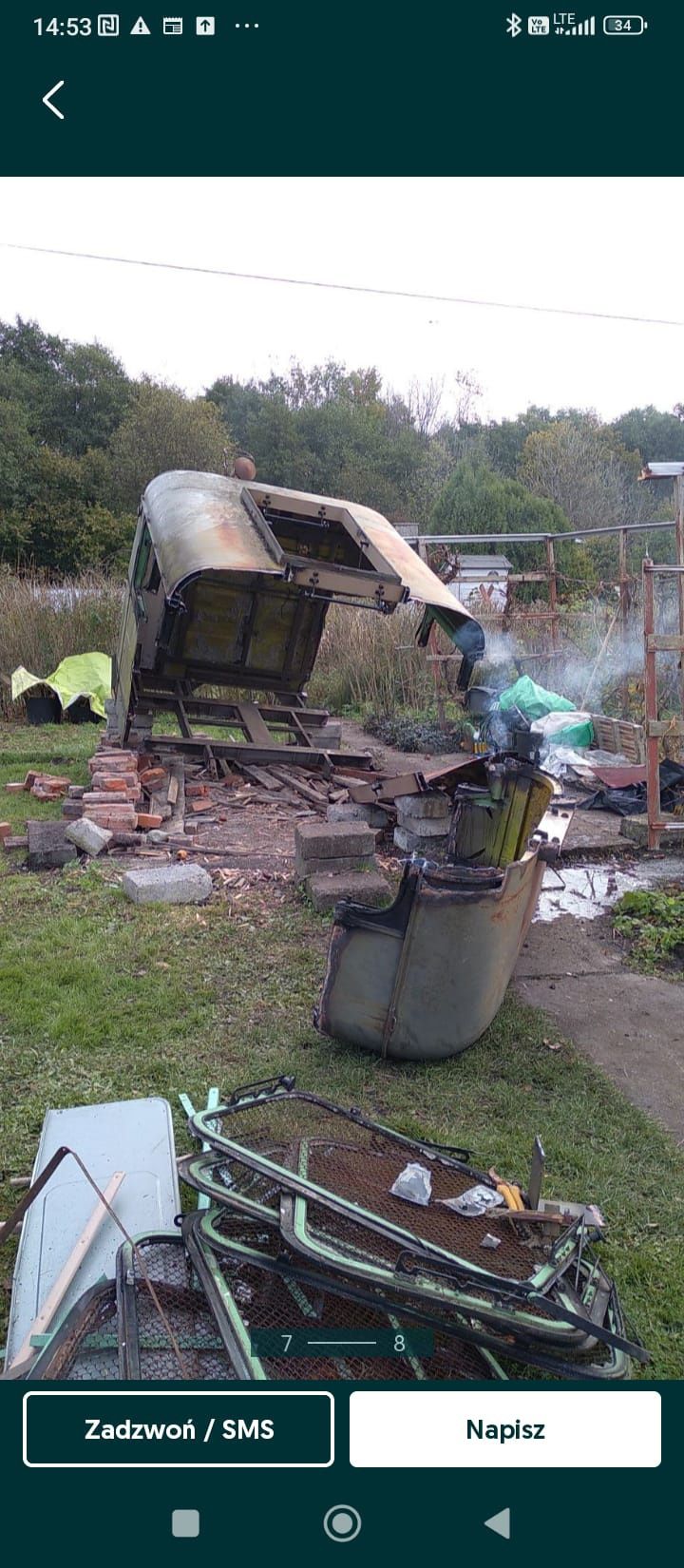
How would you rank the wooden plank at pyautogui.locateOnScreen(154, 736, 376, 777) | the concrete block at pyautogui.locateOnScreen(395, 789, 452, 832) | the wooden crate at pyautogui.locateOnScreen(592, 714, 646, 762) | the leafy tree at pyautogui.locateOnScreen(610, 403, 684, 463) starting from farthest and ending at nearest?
the leafy tree at pyautogui.locateOnScreen(610, 403, 684, 463) → the wooden crate at pyautogui.locateOnScreen(592, 714, 646, 762) → the wooden plank at pyautogui.locateOnScreen(154, 736, 376, 777) → the concrete block at pyautogui.locateOnScreen(395, 789, 452, 832)

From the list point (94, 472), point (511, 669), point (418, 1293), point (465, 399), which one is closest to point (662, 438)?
point (465, 399)

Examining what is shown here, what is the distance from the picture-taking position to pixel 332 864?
696cm

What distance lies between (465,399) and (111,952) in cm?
3906

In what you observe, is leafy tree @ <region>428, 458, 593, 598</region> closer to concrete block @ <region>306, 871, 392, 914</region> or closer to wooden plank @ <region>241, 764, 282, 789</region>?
wooden plank @ <region>241, 764, 282, 789</region>

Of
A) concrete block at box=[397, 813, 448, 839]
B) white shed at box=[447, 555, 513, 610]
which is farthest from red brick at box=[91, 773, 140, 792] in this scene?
white shed at box=[447, 555, 513, 610]

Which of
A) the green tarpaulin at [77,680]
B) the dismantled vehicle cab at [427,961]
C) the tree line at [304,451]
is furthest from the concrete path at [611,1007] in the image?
the tree line at [304,451]

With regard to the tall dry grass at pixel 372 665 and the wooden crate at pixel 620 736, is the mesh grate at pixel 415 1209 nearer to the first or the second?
the wooden crate at pixel 620 736

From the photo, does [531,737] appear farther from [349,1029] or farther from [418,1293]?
[418,1293]

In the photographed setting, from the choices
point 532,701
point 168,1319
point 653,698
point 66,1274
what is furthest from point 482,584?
point 168,1319

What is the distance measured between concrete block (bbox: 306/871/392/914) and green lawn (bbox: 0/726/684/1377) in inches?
6.0

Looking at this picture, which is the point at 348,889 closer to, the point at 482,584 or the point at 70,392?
the point at 482,584

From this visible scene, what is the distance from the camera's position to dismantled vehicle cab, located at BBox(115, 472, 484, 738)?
811cm

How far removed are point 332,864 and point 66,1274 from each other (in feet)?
14.5

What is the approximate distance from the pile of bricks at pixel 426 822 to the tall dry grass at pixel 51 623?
9920mm
